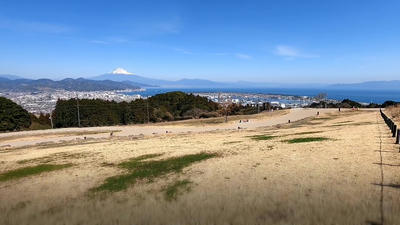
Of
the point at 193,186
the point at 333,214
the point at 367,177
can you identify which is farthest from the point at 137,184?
the point at 367,177

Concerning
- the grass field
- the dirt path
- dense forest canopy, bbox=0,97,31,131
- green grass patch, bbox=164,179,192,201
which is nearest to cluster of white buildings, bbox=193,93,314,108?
the dirt path

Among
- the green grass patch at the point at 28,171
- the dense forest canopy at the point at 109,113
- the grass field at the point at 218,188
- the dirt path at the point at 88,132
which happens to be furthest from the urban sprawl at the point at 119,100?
the grass field at the point at 218,188

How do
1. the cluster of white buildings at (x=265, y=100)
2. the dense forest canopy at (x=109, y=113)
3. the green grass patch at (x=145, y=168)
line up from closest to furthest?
the green grass patch at (x=145, y=168), the dense forest canopy at (x=109, y=113), the cluster of white buildings at (x=265, y=100)

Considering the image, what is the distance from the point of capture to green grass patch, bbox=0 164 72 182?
14383 mm

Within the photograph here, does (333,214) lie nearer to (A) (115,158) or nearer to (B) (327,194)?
(B) (327,194)

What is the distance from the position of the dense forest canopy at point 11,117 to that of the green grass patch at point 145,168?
4461cm

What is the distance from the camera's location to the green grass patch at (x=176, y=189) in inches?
397

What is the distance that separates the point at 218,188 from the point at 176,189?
5.25 feet

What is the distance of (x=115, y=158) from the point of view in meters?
18.0

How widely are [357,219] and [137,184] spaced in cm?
803

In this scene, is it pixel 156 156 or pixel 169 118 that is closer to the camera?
pixel 156 156

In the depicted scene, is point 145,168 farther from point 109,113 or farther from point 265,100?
point 265,100

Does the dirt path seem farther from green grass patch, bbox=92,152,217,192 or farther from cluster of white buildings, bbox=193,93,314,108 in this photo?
cluster of white buildings, bbox=193,93,314,108

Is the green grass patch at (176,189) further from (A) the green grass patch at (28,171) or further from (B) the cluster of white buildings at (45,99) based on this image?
(B) the cluster of white buildings at (45,99)
